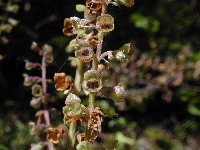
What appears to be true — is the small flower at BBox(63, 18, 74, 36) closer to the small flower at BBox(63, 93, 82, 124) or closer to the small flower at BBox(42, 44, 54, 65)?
the small flower at BBox(63, 93, 82, 124)

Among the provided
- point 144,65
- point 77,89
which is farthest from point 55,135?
point 144,65

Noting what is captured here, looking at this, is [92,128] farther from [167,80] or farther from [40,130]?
[167,80]

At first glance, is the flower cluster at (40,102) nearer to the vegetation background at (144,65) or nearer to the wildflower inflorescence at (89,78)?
the wildflower inflorescence at (89,78)

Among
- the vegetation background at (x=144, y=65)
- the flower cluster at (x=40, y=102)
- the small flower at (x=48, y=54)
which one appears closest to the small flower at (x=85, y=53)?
the flower cluster at (x=40, y=102)

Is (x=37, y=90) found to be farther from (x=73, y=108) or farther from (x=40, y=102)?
(x=73, y=108)

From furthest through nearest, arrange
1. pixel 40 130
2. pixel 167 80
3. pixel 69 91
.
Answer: pixel 167 80 → pixel 40 130 → pixel 69 91

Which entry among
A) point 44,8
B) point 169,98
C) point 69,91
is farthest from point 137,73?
point 69,91
